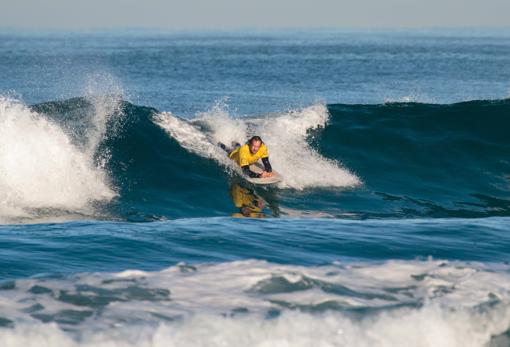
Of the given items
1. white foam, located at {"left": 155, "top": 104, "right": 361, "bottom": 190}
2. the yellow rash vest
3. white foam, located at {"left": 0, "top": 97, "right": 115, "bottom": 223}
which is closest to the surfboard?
the yellow rash vest

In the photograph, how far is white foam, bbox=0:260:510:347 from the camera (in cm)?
750

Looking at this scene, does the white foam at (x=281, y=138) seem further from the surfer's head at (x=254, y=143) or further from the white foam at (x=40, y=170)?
the white foam at (x=40, y=170)

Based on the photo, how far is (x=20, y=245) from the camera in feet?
35.7

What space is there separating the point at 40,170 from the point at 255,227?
5.98 m

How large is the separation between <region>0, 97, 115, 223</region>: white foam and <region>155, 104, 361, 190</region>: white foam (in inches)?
109

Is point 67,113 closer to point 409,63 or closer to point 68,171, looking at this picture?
point 68,171

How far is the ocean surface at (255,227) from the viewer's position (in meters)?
7.90

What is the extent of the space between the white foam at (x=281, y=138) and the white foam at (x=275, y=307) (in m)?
8.83

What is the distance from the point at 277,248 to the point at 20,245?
10.4ft

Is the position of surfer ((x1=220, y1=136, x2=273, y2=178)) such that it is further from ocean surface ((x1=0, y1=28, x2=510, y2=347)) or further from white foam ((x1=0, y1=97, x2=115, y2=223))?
white foam ((x1=0, y1=97, x2=115, y2=223))

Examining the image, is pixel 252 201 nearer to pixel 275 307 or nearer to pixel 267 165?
pixel 267 165

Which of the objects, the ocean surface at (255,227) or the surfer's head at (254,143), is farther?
the surfer's head at (254,143)

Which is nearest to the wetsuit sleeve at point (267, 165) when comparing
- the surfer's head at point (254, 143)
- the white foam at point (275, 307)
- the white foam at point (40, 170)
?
the surfer's head at point (254, 143)

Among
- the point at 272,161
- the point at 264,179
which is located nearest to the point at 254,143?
the point at 264,179
